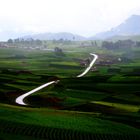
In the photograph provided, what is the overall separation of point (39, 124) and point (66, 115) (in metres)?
10.3

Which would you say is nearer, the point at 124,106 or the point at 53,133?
the point at 53,133

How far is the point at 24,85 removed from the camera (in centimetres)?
12731

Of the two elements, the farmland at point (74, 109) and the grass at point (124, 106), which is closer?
the farmland at point (74, 109)

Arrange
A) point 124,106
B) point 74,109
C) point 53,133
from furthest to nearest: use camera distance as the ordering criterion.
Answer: point 124,106, point 74,109, point 53,133

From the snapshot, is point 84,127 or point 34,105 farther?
point 34,105

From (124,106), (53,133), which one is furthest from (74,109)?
(53,133)

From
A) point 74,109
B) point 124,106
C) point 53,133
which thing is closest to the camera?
point 53,133

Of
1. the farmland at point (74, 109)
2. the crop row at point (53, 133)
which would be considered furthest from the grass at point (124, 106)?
the crop row at point (53, 133)

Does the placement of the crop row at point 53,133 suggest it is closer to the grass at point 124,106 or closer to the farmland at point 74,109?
the farmland at point 74,109

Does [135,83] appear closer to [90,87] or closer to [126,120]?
[90,87]

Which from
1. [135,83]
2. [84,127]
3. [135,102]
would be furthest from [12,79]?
[84,127]

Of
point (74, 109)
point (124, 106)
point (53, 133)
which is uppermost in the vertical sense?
point (53, 133)

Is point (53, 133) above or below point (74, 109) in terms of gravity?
above

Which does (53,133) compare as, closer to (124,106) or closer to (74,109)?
(74,109)
